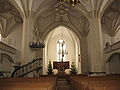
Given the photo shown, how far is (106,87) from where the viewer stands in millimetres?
3918

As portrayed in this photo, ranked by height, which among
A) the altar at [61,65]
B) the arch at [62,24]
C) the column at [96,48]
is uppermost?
the arch at [62,24]

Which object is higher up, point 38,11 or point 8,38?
point 38,11

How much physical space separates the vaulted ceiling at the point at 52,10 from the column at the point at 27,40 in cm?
76

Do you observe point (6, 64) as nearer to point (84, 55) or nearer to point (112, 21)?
point (84, 55)

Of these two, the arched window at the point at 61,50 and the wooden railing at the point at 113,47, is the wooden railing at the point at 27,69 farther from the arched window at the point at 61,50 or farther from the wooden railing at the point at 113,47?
the arched window at the point at 61,50

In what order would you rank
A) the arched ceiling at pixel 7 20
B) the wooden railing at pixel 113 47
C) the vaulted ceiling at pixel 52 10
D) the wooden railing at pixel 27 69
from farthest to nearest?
1. the arched ceiling at pixel 7 20
2. the wooden railing at pixel 113 47
3. the vaulted ceiling at pixel 52 10
4. the wooden railing at pixel 27 69

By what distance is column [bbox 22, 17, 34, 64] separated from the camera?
14.9 meters

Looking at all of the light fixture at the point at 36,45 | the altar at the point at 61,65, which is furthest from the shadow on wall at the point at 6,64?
the altar at the point at 61,65

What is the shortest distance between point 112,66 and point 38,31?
1273cm

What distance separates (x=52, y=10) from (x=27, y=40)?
6971mm

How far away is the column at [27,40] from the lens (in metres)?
14.9

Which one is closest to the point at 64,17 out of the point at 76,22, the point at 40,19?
the point at 76,22

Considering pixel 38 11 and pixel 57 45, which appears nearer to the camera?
pixel 38 11

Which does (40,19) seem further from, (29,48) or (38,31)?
(29,48)
